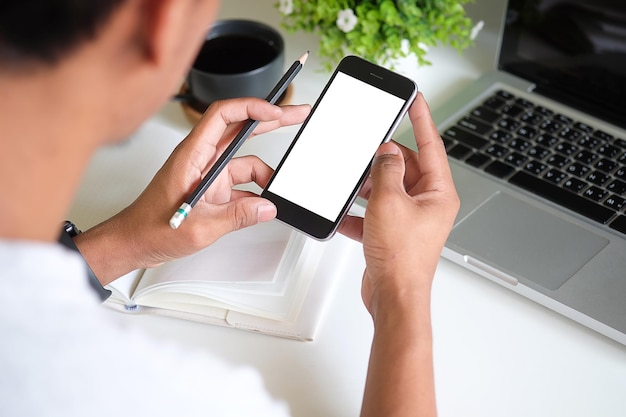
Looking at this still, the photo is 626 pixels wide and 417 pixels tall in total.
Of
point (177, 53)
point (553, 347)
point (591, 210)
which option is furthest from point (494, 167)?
point (177, 53)

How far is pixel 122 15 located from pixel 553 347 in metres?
0.53

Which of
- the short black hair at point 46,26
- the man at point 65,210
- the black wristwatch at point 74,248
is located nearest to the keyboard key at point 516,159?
the man at point 65,210

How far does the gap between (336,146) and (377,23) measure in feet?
0.71

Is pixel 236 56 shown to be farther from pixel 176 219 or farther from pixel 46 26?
pixel 46 26

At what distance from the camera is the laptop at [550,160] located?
0.76 meters

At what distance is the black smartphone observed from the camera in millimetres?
742

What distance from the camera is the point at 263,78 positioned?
0.89m

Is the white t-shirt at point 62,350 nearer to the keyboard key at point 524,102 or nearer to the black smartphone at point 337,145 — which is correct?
the black smartphone at point 337,145

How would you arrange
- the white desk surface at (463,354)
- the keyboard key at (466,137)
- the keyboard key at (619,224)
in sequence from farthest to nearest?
the keyboard key at (466,137) < the keyboard key at (619,224) < the white desk surface at (463,354)

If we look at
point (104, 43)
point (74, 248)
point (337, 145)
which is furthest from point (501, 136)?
point (104, 43)

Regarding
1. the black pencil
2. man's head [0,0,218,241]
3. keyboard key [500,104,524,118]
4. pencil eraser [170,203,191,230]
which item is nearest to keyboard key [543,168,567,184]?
keyboard key [500,104,524,118]

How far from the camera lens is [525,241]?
789 millimetres

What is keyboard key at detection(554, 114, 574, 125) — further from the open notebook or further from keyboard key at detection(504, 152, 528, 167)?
the open notebook

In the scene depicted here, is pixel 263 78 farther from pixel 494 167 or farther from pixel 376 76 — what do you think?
pixel 494 167
